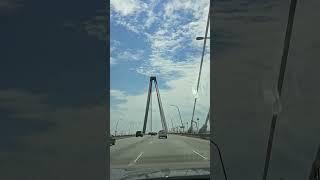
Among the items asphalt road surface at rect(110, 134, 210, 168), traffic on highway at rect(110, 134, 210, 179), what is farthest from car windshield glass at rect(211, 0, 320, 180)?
traffic on highway at rect(110, 134, 210, 179)

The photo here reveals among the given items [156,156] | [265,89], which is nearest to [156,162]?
[156,156]

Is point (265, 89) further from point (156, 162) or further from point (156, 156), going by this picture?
point (156, 156)

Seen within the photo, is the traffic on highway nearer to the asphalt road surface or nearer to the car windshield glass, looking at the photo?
the asphalt road surface

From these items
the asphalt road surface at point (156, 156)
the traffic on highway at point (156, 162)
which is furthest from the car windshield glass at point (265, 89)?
the traffic on highway at point (156, 162)

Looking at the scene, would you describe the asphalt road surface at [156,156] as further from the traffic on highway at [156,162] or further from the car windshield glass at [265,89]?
the car windshield glass at [265,89]

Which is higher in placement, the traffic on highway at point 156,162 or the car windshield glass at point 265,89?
the car windshield glass at point 265,89

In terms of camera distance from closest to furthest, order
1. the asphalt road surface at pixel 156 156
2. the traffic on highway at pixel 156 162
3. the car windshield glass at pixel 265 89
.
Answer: the car windshield glass at pixel 265 89 → the traffic on highway at pixel 156 162 → the asphalt road surface at pixel 156 156
